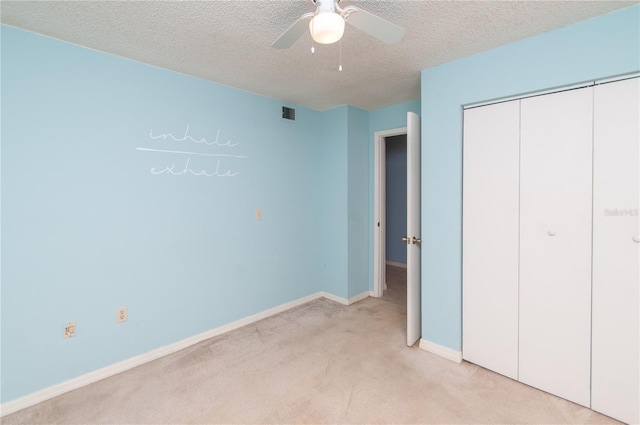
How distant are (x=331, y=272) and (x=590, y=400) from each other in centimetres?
251

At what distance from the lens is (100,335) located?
221cm

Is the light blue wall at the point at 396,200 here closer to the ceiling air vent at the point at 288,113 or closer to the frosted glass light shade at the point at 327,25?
the ceiling air vent at the point at 288,113

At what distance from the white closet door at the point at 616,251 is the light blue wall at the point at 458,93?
9.2 inches

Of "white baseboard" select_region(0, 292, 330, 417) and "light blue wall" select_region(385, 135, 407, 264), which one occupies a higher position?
"light blue wall" select_region(385, 135, 407, 264)

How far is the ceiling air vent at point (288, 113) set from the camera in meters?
3.39

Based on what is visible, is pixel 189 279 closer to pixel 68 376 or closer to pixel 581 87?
pixel 68 376

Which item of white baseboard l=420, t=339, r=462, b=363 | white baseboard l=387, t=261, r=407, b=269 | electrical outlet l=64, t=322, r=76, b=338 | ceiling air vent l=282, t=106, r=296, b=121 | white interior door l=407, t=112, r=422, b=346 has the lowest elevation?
white baseboard l=420, t=339, r=462, b=363

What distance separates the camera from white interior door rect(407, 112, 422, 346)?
101 inches

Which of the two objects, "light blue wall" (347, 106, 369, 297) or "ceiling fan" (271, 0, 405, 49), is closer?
"ceiling fan" (271, 0, 405, 49)

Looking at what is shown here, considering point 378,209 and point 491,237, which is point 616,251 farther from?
point 378,209

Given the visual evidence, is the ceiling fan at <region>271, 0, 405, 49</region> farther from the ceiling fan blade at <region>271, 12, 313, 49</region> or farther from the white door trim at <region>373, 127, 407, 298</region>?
the white door trim at <region>373, 127, 407, 298</region>

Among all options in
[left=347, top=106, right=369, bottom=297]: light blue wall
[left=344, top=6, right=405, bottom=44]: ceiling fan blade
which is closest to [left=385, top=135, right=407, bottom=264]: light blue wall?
[left=347, top=106, right=369, bottom=297]: light blue wall

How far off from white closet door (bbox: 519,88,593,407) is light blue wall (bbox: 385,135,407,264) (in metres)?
3.50

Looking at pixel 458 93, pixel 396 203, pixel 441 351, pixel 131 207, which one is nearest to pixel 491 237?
pixel 441 351
